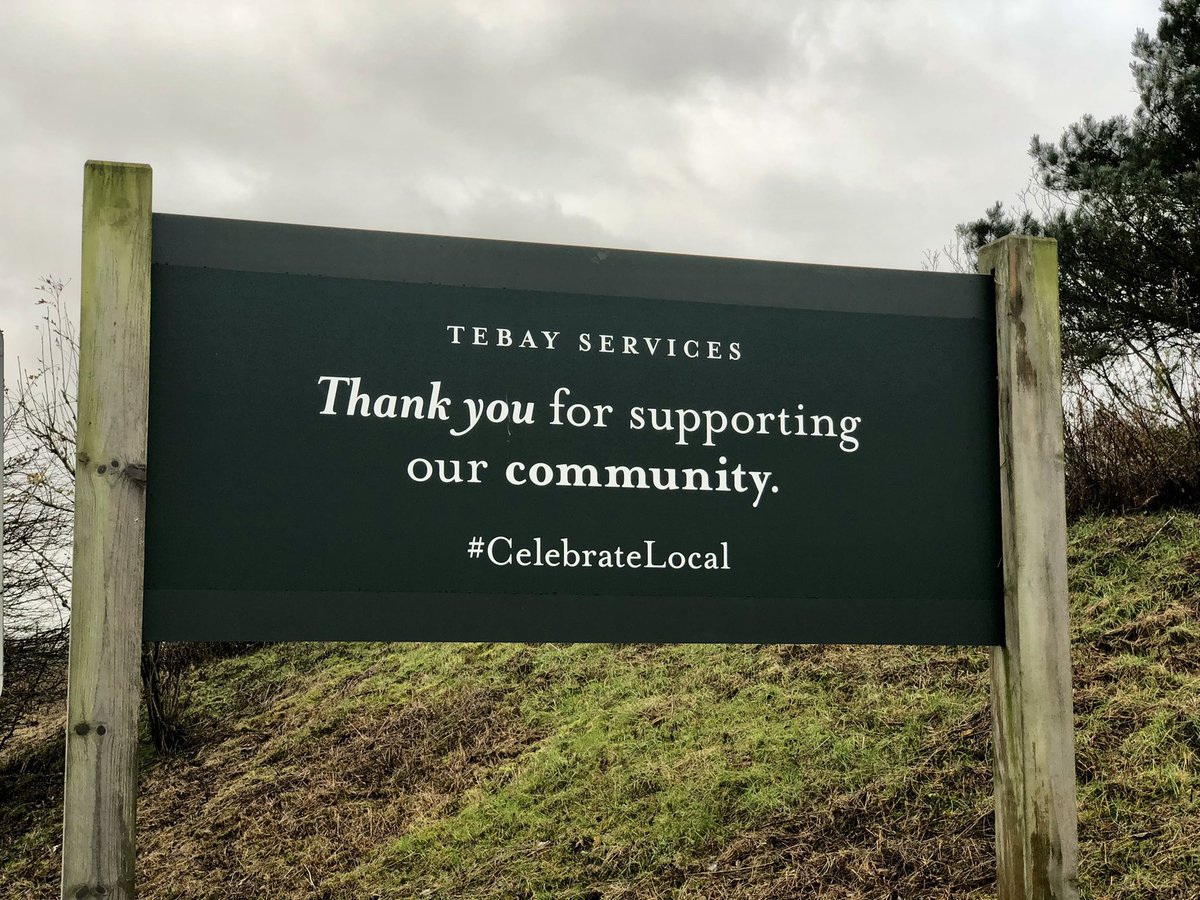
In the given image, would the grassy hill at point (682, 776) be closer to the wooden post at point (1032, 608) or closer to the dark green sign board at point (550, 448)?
the wooden post at point (1032, 608)

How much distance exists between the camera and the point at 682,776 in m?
6.71

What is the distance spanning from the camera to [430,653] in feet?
34.7

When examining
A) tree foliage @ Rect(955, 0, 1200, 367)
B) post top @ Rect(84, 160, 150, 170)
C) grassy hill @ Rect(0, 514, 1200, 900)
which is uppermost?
tree foliage @ Rect(955, 0, 1200, 367)

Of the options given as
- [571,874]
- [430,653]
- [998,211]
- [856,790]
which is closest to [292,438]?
[571,874]

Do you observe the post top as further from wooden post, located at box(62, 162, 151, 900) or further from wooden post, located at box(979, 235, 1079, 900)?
wooden post, located at box(979, 235, 1079, 900)

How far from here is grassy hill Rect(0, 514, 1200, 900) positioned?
215 inches

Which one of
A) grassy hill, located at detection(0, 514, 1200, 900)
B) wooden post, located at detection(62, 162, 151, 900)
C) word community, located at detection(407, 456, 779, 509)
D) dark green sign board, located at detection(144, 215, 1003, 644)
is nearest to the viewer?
wooden post, located at detection(62, 162, 151, 900)

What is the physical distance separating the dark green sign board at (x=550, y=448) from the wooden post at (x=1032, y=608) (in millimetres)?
98

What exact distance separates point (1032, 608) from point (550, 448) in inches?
72.4

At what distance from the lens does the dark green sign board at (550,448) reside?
11.5 ft

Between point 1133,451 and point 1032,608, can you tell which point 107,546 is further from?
point 1133,451

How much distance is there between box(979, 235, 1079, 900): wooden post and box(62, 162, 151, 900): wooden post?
296cm

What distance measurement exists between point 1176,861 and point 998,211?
396 inches

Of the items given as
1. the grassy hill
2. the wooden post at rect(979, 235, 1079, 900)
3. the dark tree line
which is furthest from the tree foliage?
the wooden post at rect(979, 235, 1079, 900)
